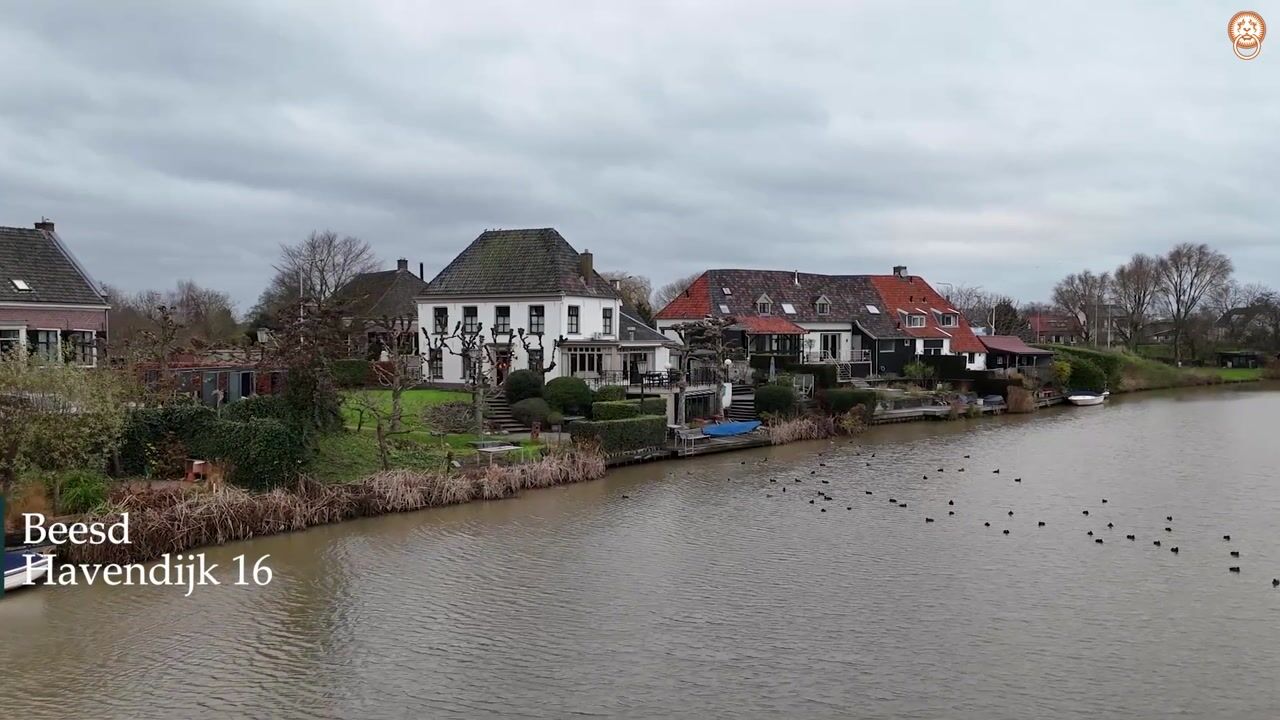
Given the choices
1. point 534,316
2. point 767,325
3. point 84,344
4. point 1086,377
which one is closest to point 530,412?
point 534,316

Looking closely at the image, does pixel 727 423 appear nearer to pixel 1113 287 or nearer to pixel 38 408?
pixel 38 408

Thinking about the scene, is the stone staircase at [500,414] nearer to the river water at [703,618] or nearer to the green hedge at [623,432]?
the green hedge at [623,432]

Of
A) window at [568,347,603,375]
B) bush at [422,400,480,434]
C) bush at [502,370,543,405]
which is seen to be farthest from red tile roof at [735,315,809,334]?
bush at [422,400,480,434]

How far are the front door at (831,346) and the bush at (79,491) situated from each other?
39.6 m

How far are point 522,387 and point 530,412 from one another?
1.98m

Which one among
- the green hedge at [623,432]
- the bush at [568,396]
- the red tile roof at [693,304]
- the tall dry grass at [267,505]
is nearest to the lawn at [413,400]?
the bush at [568,396]

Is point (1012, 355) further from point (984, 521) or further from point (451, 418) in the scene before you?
point (451, 418)

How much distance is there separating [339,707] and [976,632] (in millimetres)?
9294

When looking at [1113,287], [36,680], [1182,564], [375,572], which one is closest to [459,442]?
[375,572]

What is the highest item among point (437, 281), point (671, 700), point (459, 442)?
point (437, 281)

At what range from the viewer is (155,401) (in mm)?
22484

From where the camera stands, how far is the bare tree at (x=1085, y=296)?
88125 mm

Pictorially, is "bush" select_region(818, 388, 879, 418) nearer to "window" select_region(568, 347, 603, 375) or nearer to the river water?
"window" select_region(568, 347, 603, 375)

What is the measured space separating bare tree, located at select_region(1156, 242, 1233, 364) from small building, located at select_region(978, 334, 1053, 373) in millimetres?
24858
